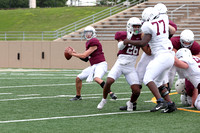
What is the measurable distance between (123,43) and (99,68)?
6.86 ft

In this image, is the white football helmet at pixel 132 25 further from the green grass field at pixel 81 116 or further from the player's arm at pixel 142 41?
the green grass field at pixel 81 116

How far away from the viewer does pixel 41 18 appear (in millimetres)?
38531

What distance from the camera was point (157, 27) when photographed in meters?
7.03

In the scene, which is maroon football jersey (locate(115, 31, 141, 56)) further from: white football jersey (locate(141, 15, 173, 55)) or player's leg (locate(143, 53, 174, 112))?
player's leg (locate(143, 53, 174, 112))

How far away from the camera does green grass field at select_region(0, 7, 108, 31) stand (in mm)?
35906

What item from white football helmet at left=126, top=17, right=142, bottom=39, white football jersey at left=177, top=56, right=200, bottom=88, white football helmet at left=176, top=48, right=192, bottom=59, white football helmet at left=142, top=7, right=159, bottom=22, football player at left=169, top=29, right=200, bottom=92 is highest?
white football helmet at left=142, top=7, right=159, bottom=22

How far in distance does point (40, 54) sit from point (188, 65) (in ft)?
55.4

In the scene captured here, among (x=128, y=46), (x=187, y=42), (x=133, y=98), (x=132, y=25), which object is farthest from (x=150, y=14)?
(x=133, y=98)

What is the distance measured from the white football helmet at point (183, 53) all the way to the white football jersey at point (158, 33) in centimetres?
35

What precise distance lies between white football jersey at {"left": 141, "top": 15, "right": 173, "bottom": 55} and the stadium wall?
1471 centimetres

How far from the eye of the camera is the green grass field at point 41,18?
35.9 metres

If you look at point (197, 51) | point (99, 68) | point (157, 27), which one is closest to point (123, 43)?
point (157, 27)

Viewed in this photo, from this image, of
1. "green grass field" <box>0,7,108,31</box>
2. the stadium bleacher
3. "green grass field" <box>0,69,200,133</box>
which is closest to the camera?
"green grass field" <box>0,69,200,133</box>

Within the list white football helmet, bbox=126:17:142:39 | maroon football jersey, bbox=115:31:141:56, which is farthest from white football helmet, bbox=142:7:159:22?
maroon football jersey, bbox=115:31:141:56
